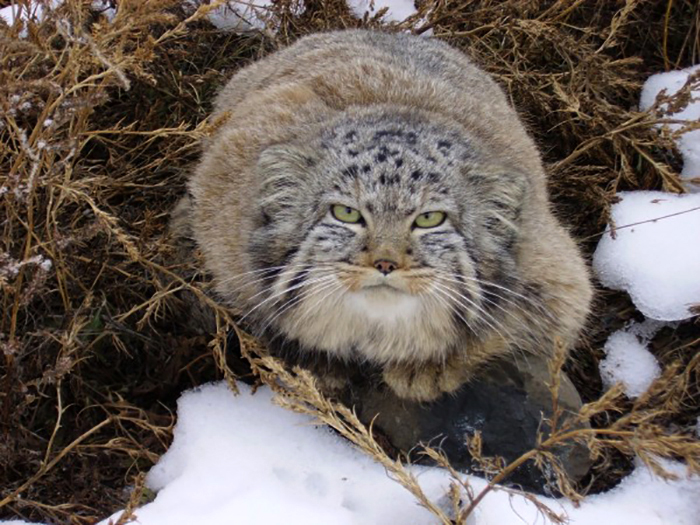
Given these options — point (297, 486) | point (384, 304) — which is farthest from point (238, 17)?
point (297, 486)

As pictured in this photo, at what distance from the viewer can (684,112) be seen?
5.29m

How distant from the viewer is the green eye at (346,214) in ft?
11.2

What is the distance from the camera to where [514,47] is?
5531mm

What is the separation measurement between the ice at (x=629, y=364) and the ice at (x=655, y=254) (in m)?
0.18

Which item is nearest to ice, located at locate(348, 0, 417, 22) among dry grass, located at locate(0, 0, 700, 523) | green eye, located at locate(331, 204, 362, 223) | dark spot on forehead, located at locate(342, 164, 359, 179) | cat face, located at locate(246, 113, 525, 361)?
dry grass, located at locate(0, 0, 700, 523)

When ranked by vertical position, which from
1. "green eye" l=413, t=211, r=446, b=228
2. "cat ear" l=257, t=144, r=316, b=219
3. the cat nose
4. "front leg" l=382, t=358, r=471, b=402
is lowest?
"front leg" l=382, t=358, r=471, b=402

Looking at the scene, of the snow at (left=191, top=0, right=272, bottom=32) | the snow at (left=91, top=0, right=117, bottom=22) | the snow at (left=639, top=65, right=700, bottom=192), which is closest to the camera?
the snow at (left=639, top=65, right=700, bottom=192)

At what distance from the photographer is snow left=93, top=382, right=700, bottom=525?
11.2 ft

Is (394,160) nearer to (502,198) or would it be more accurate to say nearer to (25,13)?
(502,198)

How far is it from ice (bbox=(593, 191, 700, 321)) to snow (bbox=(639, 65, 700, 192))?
0.24 meters

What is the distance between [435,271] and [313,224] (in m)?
0.52

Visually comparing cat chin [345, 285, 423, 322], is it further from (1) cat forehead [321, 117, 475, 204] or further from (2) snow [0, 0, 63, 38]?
A: (2) snow [0, 0, 63, 38]

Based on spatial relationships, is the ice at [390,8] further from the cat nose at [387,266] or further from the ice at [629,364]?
the cat nose at [387,266]

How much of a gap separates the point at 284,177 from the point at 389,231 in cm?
58
